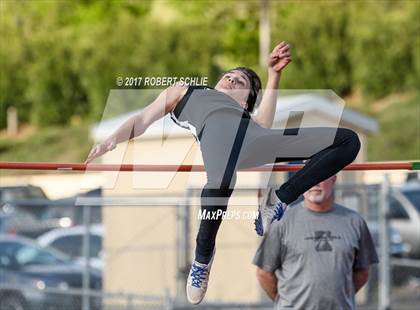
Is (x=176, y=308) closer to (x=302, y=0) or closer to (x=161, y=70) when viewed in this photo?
(x=161, y=70)

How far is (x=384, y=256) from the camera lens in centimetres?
1196

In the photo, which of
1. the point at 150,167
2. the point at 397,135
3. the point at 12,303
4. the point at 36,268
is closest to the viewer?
the point at 150,167

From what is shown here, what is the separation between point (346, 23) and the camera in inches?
1542

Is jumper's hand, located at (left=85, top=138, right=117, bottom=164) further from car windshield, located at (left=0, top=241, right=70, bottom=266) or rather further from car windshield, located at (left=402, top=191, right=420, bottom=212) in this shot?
car windshield, located at (left=402, top=191, right=420, bottom=212)

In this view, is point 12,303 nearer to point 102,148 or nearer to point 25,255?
point 25,255

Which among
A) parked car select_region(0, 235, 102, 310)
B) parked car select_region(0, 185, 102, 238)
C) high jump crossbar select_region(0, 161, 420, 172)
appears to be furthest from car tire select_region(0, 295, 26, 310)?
high jump crossbar select_region(0, 161, 420, 172)

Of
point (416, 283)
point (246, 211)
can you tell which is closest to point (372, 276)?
point (416, 283)

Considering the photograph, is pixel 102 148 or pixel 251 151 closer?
pixel 251 151

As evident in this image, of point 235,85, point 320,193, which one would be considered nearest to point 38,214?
point 320,193

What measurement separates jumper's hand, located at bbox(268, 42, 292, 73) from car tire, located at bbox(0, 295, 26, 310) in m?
6.63

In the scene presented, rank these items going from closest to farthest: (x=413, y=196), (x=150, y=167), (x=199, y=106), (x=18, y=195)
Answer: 1. (x=199, y=106)
2. (x=150, y=167)
3. (x=413, y=196)
4. (x=18, y=195)

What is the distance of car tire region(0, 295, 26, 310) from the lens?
42.3ft

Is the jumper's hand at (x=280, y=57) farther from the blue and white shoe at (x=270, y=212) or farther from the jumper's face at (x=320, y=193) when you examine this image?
the jumper's face at (x=320, y=193)

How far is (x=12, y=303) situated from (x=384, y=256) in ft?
12.8
